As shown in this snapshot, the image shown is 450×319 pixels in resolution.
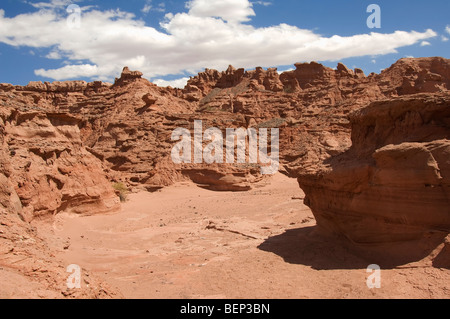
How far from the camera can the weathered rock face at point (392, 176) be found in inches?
268

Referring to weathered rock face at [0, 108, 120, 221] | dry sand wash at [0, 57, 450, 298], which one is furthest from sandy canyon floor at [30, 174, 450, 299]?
weathered rock face at [0, 108, 120, 221]

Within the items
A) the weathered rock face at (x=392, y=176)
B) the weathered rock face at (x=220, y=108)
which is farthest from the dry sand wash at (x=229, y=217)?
the weathered rock face at (x=220, y=108)

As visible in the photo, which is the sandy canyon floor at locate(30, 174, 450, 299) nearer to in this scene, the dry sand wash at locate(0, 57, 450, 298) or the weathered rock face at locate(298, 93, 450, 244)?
the dry sand wash at locate(0, 57, 450, 298)

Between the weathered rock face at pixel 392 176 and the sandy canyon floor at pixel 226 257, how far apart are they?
0.70 m

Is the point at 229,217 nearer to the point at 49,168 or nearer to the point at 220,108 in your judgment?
the point at 49,168

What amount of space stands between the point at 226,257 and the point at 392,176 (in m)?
4.24

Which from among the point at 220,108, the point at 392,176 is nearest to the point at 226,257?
the point at 392,176

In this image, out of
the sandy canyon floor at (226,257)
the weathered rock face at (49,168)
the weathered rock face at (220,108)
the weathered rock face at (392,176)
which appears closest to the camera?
the sandy canyon floor at (226,257)

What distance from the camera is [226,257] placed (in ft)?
30.3

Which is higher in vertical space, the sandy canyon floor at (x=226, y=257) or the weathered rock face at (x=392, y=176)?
the weathered rock face at (x=392, y=176)

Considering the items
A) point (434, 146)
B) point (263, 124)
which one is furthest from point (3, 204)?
point (263, 124)

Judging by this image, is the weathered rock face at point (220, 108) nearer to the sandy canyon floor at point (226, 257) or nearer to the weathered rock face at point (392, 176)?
the sandy canyon floor at point (226, 257)

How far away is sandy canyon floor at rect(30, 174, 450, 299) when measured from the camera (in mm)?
6613

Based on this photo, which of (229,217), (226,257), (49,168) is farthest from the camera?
(229,217)
